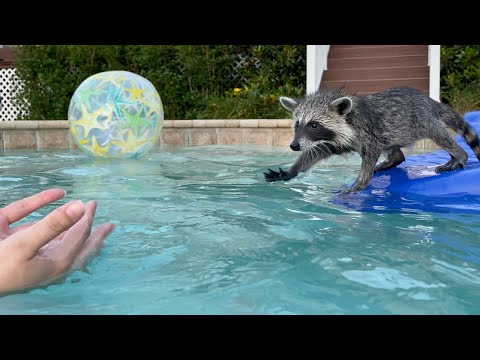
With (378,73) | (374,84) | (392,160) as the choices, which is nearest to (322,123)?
(392,160)

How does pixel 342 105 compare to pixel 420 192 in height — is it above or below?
above

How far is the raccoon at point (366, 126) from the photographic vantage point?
15.9 ft

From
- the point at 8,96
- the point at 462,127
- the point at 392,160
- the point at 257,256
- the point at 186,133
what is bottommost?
the point at 257,256

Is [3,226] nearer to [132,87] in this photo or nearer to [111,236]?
[111,236]

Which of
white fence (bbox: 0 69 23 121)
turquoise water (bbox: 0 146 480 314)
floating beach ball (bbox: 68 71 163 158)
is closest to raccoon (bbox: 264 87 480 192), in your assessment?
turquoise water (bbox: 0 146 480 314)

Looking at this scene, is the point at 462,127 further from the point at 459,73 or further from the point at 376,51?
the point at 376,51

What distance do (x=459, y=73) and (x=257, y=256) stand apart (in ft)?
34.8

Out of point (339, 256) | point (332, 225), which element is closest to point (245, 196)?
point (332, 225)

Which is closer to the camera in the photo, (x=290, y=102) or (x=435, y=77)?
(x=290, y=102)

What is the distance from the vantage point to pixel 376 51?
14703 mm

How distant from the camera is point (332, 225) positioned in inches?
150

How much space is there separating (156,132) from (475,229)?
468cm

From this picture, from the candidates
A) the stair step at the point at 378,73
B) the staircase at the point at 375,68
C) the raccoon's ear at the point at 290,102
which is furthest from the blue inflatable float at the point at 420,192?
the stair step at the point at 378,73

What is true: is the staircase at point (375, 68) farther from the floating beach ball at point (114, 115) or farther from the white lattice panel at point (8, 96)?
the white lattice panel at point (8, 96)
